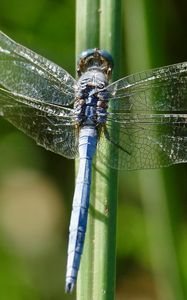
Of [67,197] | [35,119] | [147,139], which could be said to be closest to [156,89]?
[147,139]

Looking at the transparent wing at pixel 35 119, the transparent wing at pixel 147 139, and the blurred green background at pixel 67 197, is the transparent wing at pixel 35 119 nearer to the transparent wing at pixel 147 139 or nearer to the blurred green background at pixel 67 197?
the transparent wing at pixel 147 139

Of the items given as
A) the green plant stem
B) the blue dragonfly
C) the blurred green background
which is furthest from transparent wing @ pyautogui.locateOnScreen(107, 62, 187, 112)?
the blurred green background

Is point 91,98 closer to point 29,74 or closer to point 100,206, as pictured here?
point 29,74

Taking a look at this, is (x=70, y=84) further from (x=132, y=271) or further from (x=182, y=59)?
(x=132, y=271)

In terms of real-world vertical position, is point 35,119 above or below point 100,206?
above

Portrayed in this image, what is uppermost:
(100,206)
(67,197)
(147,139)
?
(67,197)

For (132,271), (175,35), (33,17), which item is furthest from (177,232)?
(33,17)
